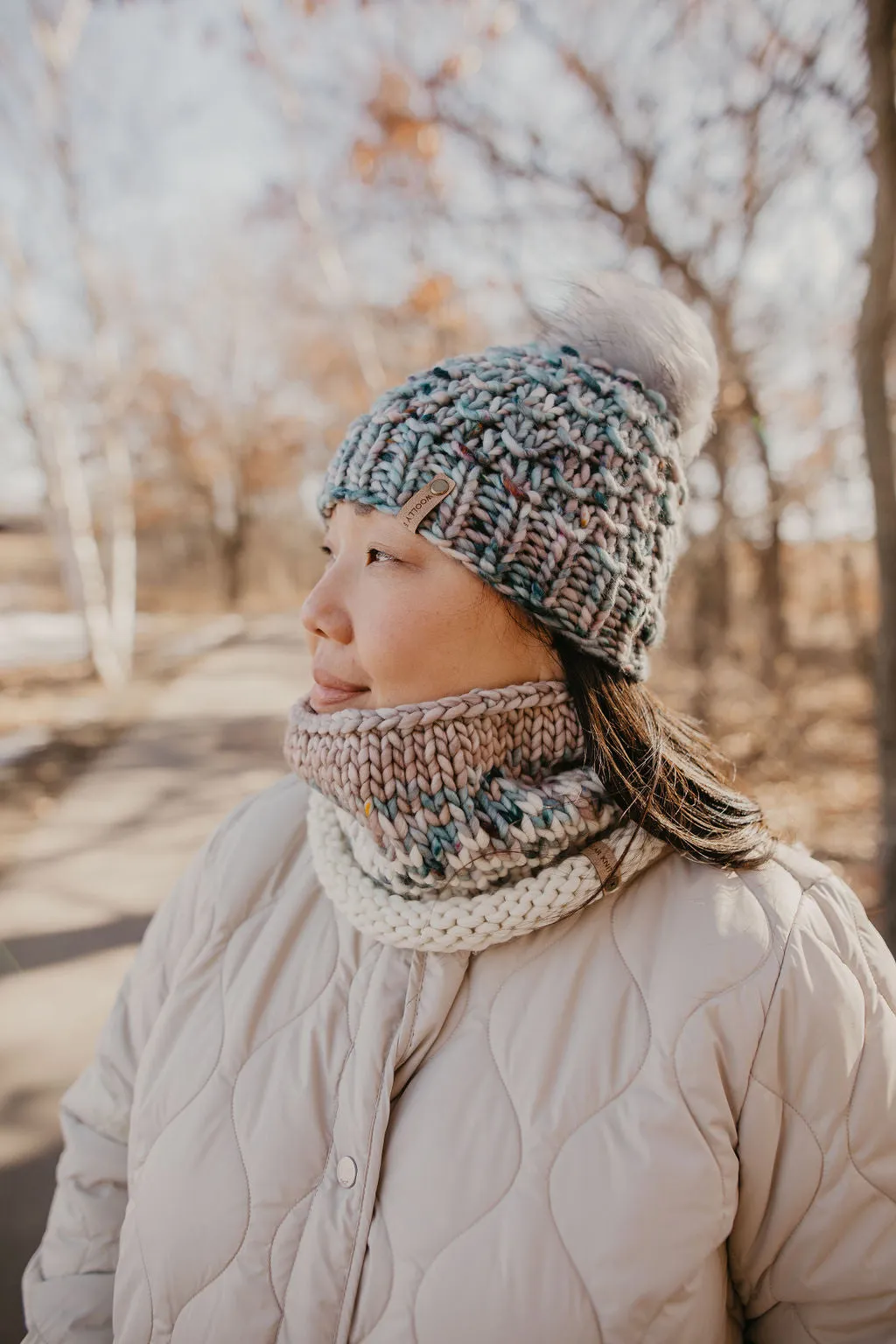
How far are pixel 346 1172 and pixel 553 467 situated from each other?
1.08m

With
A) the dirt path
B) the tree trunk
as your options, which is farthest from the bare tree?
the tree trunk

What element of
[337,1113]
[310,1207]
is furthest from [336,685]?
[310,1207]

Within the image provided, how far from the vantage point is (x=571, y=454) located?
1.17 metres

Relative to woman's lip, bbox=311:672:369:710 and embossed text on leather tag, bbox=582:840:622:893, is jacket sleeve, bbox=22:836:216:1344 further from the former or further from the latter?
embossed text on leather tag, bbox=582:840:622:893

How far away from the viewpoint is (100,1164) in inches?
54.5

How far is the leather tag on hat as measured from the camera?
3.82 ft

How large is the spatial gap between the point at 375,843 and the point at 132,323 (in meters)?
18.4

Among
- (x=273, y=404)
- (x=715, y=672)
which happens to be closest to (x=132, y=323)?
(x=273, y=404)

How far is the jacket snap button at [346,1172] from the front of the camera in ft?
3.64

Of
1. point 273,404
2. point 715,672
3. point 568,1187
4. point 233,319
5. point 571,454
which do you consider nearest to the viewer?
point 568,1187

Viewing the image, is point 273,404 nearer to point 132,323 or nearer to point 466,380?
point 132,323

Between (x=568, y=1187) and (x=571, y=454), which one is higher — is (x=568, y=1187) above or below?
below

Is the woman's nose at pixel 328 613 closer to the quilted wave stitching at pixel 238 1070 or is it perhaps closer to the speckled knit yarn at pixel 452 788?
the speckled knit yarn at pixel 452 788

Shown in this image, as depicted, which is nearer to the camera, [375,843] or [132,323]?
[375,843]
